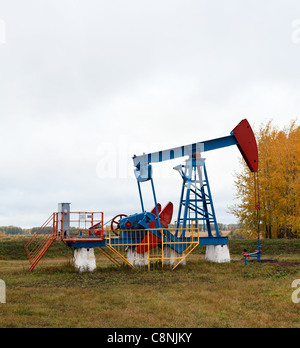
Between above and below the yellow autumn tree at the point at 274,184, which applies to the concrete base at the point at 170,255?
below

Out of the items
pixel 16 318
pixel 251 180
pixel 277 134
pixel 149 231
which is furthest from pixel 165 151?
pixel 277 134

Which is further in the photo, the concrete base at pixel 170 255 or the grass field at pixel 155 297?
the concrete base at pixel 170 255

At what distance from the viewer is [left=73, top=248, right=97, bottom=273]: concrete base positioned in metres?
14.4

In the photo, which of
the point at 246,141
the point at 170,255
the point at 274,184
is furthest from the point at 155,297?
the point at 274,184

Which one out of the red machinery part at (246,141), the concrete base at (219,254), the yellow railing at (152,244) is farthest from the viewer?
the concrete base at (219,254)

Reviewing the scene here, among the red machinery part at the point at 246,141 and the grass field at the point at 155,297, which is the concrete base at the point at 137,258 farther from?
the red machinery part at the point at 246,141

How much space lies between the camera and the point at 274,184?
25.6m

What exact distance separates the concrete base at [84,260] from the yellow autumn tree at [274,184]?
1301 centimetres

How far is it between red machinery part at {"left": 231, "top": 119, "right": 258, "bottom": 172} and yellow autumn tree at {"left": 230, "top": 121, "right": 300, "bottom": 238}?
746 centimetres

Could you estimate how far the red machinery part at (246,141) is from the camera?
631 inches

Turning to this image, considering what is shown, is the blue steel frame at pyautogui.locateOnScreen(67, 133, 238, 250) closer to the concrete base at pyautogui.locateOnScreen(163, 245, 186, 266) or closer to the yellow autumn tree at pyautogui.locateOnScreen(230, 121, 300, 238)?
the concrete base at pyautogui.locateOnScreen(163, 245, 186, 266)

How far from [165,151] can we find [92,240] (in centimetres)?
460

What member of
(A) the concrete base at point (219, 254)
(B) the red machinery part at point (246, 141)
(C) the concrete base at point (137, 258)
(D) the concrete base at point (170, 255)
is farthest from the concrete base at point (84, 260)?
(B) the red machinery part at point (246, 141)
